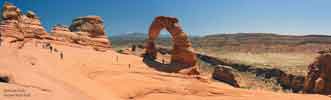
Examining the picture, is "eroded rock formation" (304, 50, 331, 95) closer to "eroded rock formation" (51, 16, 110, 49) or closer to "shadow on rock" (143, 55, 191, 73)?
"shadow on rock" (143, 55, 191, 73)

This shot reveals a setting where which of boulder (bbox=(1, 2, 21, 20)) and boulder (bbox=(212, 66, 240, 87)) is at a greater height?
boulder (bbox=(1, 2, 21, 20))

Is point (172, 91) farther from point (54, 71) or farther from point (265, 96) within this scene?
point (54, 71)

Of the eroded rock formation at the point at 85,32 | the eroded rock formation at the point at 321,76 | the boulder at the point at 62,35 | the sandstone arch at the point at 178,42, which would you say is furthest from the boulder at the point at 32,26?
the eroded rock formation at the point at 321,76

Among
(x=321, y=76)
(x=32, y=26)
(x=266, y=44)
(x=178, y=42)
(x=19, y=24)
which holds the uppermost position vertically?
(x=19, y=24)

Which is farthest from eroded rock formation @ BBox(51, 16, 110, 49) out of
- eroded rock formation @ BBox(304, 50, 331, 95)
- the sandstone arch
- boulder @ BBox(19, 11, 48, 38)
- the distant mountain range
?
the distant mountain range

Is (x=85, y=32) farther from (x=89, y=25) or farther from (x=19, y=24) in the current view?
(x=19, y=24)

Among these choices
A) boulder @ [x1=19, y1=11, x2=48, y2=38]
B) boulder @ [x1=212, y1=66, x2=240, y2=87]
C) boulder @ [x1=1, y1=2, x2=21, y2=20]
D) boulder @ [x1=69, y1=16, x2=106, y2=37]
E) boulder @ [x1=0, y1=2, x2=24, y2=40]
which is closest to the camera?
boulder @ [x1=0, y1=2, x2=24, y2=40]

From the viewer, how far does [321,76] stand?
21.7 metres

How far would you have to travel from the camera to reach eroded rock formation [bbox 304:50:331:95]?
2122 centimetres

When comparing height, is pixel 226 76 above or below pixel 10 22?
below

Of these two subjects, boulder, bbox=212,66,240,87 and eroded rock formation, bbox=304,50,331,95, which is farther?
boulder, bbox=212,66,240,87

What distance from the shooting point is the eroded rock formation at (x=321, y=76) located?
21.2 meters

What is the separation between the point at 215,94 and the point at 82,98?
6.36m

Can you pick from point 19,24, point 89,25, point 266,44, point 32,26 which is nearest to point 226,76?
point 89,25
